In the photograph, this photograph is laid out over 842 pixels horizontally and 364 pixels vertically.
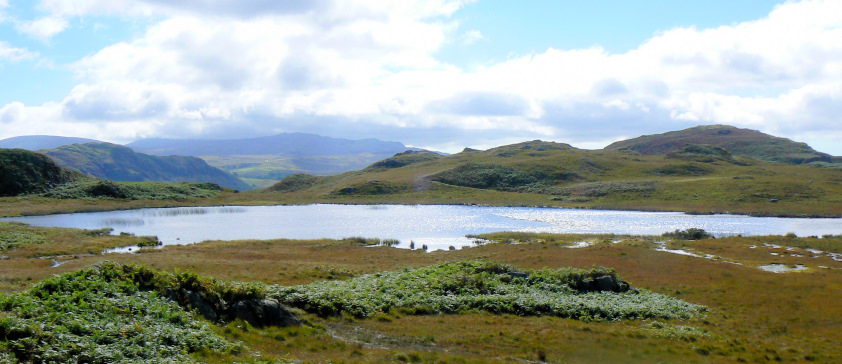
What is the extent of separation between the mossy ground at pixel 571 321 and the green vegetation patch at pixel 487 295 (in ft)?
3.47

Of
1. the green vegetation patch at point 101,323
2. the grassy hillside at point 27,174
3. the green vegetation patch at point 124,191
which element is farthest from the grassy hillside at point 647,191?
the green vegetation patch at point 101,323

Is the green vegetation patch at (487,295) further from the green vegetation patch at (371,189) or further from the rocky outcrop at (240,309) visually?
the green vegetation patch at (371,189)

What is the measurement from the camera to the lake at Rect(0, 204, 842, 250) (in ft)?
254

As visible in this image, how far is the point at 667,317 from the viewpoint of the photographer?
1069 inches

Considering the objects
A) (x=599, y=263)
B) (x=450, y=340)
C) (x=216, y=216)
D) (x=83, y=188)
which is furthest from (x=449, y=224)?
(x=83, y=188)

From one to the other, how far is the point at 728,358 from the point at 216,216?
368 ft

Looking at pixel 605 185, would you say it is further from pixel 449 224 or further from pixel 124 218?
pixel 124 218

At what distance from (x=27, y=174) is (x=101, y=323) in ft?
570

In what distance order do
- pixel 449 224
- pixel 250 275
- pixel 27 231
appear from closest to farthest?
pixel 250 275, pixel 27 231, pixel 449 224

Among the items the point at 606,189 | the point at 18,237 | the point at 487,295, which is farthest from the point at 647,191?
the point at 18,237

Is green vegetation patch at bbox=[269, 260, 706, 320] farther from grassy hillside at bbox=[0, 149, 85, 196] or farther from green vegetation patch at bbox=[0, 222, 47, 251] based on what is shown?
grassy hillside at bbox=[0, 149, 85, 196]

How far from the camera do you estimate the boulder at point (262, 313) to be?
20.8 metres

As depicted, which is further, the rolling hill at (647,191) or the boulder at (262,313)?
the rolling hill at (647,191)

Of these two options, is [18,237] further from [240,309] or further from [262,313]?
[262,313]
